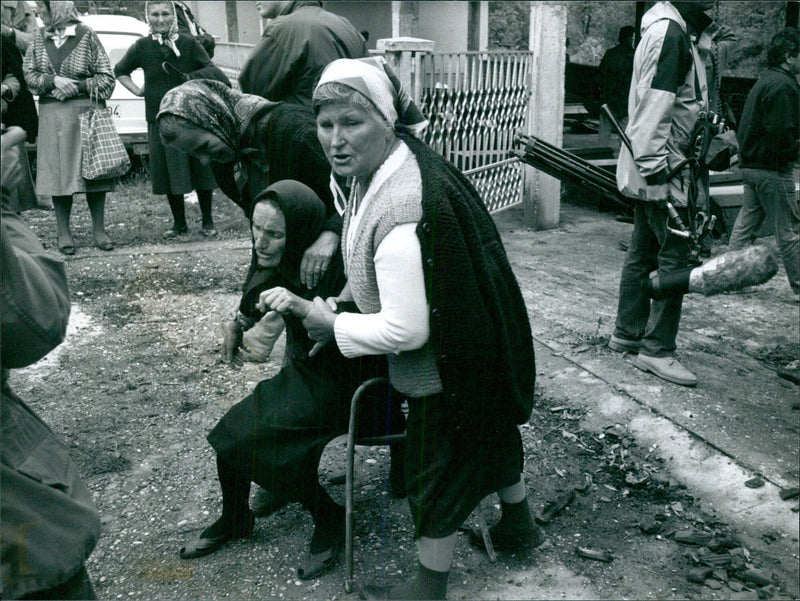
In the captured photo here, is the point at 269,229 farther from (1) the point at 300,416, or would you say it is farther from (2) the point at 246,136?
(2) the point at 246,136

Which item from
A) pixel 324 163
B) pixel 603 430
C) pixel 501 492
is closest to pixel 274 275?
pixel 324 163

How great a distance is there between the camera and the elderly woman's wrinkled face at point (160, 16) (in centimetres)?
717

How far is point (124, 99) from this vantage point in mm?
9969

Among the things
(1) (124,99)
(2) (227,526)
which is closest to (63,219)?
(1) (124,99)

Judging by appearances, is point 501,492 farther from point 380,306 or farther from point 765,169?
point 765,169

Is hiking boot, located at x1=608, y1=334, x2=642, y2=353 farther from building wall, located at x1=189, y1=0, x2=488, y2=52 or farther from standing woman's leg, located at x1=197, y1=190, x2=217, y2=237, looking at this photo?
building wall, located at x1=189, y1=0, x2=488, y2=52

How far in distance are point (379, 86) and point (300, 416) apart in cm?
121

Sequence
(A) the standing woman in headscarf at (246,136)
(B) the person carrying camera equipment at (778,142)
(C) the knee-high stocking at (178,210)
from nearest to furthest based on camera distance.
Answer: (A) the standing woman in headscarf at (246,136) < (B) the person carrying camera equipment at (778,142) < (C) the knee-high stocking at (178,210)

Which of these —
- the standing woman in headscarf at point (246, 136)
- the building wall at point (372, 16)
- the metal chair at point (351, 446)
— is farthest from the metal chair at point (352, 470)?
the building wall at point (372, 16)

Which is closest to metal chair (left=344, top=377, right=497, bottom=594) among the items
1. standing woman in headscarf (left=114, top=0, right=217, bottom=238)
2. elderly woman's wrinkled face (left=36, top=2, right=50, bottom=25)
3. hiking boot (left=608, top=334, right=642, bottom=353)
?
hiking boot (left=608, top=334, right=642, bottom=353)

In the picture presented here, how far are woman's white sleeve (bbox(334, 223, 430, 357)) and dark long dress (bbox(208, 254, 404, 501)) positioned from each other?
50 centimetres

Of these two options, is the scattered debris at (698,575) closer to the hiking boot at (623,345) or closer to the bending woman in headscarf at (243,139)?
the bending woman in headscarf at (243,139)

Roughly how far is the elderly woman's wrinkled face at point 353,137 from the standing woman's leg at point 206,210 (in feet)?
18.3

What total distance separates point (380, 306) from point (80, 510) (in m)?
1.09
